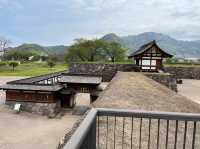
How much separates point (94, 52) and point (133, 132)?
1311 inches

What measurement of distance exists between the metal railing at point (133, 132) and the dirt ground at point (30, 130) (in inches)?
229

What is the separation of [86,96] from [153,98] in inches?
499

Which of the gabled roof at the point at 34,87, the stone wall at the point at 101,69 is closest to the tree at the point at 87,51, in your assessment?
the stone wall at the point at 101,69

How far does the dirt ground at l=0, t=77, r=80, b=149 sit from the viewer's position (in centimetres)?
948

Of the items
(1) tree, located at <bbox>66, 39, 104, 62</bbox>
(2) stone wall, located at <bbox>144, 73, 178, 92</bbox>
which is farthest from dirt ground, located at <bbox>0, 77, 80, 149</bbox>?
(1) tree, located at <bbox>66, 39, 104, 62</bbox>

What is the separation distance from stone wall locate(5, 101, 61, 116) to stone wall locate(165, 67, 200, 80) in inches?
654

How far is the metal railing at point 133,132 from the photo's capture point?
6.00ft

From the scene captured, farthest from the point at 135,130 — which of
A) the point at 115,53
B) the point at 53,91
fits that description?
the point at 115,53

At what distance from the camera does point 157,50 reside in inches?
790

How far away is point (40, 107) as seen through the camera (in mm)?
14047

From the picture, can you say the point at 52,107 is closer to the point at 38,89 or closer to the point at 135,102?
the point at 38,89

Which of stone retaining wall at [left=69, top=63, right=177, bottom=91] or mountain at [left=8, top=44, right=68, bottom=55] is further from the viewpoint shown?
mountain at [left=8, top=44, right=68, bottom=55]

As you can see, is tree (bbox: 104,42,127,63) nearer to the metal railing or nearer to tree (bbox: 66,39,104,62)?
tree (bbox: 66,39,104,62)

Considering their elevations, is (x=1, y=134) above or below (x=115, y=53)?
below
